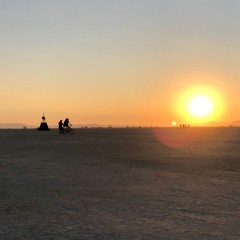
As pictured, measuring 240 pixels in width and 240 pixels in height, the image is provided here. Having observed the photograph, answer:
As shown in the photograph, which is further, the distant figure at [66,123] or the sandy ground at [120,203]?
the distant figure at [66,123]

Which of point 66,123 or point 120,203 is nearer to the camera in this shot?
point 120,203

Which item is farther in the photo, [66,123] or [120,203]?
[66,123]

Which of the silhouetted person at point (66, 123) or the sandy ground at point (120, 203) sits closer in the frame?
the sandy ground at point (120, 203)

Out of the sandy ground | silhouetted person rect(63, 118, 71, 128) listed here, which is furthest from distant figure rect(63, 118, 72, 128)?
the sandy ground

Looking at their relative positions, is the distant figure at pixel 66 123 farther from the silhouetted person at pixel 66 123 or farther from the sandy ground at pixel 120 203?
the sandy ground at pixel 120 203

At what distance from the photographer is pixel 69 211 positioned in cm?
884

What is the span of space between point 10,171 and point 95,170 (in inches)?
125

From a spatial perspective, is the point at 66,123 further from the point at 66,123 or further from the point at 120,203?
the point at 120,203

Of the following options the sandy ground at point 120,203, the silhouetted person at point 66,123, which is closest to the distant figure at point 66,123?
the silhouetted person at point 66,123

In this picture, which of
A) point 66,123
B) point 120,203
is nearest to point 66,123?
point 66,123

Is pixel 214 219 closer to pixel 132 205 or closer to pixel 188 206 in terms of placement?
pixel 188 206

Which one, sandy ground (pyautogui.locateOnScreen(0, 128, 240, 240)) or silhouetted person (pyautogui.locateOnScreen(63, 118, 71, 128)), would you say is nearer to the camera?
sandy ground (pyautogui.locateOnScreen(0, 128, 240, 240))

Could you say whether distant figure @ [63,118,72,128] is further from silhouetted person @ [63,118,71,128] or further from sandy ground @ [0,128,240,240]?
sandy ground @ [0,128,240,240]

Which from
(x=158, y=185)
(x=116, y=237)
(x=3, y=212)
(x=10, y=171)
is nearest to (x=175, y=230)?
(x=116, y=237)
